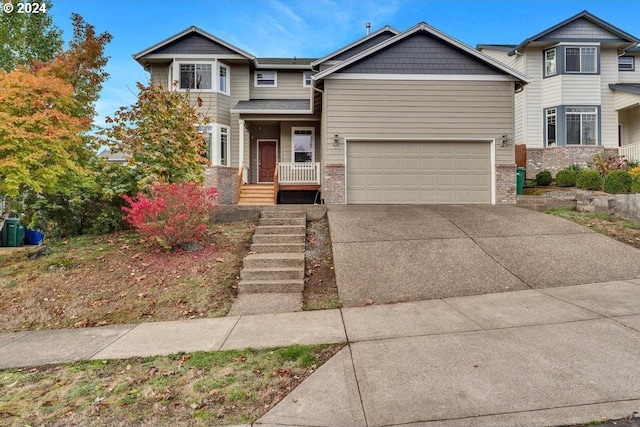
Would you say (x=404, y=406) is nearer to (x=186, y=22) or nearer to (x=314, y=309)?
(x=314, y=309)

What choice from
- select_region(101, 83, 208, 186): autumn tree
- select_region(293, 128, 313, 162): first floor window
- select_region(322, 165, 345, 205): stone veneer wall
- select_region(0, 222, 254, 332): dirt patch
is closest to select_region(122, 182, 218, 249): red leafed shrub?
select_region(0, 222, 254, 332): dirt patch

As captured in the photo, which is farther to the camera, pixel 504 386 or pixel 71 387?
pixel 71 387

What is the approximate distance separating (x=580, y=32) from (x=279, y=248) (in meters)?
19.2

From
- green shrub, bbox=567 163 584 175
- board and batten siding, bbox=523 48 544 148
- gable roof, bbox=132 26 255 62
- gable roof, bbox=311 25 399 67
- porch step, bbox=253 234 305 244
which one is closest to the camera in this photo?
porch step, bbox=253 234 305 244

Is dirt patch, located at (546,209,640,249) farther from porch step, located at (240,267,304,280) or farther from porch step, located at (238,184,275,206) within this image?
porch step, located at (238,184,275,206)

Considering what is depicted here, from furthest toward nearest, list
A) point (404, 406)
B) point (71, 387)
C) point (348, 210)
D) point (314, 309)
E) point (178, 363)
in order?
point (348, 210), point (314, 309), point (178, 363), point (71, 387), point (404, 406)

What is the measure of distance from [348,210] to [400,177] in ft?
8.40

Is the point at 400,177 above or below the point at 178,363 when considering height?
above

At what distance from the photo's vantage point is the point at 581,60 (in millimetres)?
17094

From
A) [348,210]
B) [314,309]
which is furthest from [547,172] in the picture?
[314,309]

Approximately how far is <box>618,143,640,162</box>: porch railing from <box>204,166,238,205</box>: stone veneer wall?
710 inches

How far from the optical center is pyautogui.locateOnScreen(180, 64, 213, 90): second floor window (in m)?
14.9

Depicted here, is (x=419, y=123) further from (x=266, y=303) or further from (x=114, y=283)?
(x=114, y=283)

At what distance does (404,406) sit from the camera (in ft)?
9.08
